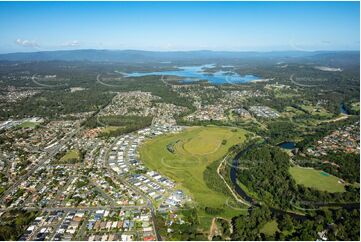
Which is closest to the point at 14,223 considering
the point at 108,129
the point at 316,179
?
the point at 108,129

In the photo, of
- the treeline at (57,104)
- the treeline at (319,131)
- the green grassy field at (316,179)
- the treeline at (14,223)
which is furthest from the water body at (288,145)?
the treeline at (57,104)

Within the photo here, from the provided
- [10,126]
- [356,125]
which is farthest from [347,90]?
[10,126]

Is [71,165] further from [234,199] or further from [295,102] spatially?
[295,102]

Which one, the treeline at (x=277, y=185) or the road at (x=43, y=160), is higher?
the treeline at (x=277, y=185)

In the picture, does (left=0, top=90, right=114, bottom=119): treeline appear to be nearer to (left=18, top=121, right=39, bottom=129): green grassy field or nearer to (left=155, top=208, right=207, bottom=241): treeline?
(left=18, top=121, right=39, bottom=129): green grassy field

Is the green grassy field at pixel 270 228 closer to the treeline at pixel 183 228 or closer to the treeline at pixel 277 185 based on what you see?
the treeline at pixel 277 185

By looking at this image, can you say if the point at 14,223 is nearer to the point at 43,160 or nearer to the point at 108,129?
the point at 43,160

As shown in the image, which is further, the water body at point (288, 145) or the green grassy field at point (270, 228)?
the water body at point (288, 145)
